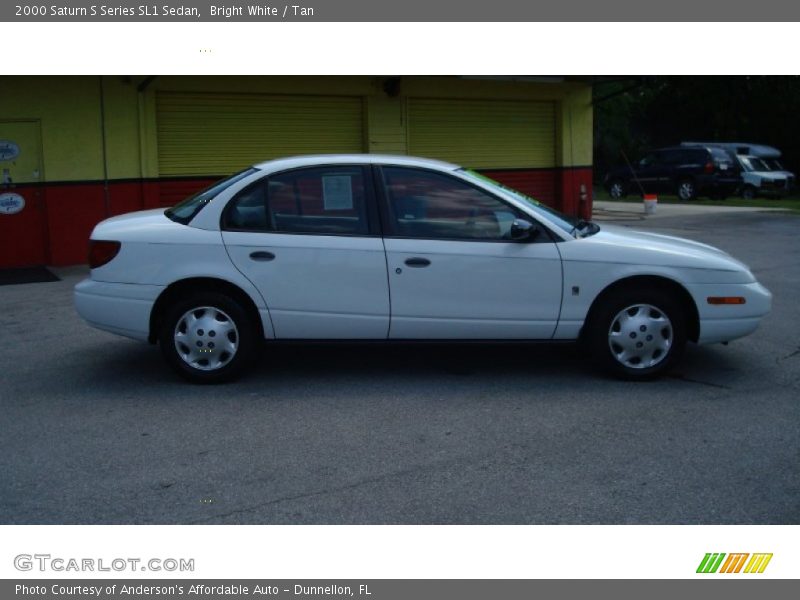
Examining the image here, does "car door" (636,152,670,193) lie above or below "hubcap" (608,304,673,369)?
above

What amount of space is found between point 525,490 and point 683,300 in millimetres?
2676

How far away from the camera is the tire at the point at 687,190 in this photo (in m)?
29.3

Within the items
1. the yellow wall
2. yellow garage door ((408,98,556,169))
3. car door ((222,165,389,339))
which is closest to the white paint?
car door ((222,165,389,339))

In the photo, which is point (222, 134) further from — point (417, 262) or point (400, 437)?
point (400, 437)

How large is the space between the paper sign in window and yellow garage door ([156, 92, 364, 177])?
317 inches

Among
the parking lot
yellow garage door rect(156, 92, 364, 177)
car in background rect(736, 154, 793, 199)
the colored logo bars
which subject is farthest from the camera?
car in background rect(736, 154, 793, 199)

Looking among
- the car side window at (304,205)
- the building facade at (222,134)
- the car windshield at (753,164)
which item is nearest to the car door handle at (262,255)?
the car side window at (304,205)

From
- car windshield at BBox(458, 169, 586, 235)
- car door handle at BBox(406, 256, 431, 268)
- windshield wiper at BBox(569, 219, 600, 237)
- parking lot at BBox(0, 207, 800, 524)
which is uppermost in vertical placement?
car windshield at BBox(458, 169, 586, 235)

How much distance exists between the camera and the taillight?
6.75 m

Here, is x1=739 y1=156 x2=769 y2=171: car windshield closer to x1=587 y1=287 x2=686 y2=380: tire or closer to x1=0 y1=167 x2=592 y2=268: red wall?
x1=0 y1=167 x2=592 y2=268: red wall

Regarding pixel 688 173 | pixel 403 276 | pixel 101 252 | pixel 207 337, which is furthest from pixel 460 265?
pixel 688 173

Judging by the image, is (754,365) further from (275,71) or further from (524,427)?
(275,71)

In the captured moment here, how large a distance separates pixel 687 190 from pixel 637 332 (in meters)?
24.1

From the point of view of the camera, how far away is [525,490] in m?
4.82
